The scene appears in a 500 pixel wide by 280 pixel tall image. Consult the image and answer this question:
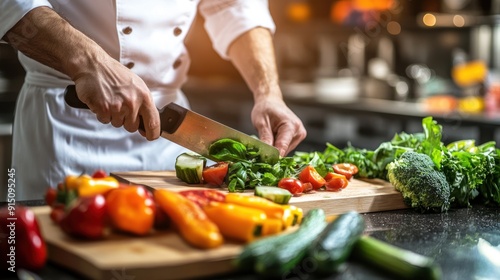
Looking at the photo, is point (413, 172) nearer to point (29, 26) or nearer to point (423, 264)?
point (423, 264)

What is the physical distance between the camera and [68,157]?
2109mm

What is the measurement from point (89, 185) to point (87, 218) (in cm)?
14

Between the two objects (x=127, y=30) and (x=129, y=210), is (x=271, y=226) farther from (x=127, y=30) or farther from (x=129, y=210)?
(x=127, y=30)

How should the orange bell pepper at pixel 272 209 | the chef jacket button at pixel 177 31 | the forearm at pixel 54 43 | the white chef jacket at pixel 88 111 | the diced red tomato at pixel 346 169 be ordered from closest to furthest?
the orange bell pepper at pixel 272 209, the forearm at pixel 54 43, the diced red tomato at pixel 346 169, the white chef jacket at pixel 88 111, the chef jacket button at pixel 177 31

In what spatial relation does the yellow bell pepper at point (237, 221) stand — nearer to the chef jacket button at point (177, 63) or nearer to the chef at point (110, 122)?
the chef at point (110, 122)

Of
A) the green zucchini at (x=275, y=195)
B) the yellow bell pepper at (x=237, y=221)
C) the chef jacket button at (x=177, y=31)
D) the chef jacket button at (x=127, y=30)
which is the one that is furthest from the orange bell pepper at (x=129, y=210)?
the chef jacket button at (x=177, y=31)

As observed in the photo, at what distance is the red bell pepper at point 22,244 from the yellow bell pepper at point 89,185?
0.14 metres

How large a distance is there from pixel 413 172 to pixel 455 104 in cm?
290

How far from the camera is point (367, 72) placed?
5789 millimetres

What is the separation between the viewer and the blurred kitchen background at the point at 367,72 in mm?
4348

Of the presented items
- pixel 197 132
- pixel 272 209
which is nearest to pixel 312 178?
pixel 197 132

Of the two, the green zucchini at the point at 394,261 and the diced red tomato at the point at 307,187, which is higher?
the green zucchini at the point at 394,261

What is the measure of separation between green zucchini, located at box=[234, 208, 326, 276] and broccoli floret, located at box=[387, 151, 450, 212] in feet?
1.86

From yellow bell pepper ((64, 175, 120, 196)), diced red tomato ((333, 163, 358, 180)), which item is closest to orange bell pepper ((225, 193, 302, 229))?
yellow bell pepper ((64, 175, 120, 196))
